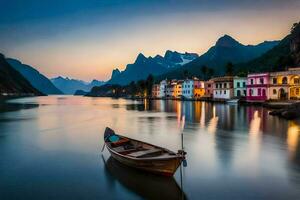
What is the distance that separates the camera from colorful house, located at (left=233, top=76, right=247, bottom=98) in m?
112

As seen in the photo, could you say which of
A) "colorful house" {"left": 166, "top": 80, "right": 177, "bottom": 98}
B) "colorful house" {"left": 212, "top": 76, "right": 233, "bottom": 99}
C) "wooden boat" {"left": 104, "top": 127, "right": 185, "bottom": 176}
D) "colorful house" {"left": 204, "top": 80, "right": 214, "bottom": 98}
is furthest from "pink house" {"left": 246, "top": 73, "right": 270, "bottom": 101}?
"colorful house" {"left": 166, "top": 80, "right": 177, "bottom": 98}

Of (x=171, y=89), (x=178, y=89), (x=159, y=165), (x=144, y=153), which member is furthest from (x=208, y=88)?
(x=159, y=165)

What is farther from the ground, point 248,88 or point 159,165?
point 248,88

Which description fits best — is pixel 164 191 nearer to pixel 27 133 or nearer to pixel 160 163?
pixel 160 163

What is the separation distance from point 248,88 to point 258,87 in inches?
192

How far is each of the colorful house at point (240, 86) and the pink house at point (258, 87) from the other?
1352 cm

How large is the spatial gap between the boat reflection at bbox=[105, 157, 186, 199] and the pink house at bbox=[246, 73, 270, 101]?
80.7m

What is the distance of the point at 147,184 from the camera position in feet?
56.7

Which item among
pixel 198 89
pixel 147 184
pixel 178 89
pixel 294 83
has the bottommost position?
pixel 147 184

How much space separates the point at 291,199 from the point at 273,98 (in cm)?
8008

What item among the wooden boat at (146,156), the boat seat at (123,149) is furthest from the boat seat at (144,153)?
the boat seat at (123,149)

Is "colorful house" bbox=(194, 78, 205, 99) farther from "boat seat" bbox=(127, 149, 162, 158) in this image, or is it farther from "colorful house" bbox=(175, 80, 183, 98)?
"boat seat" bbox=(127, 149, 162, 158)

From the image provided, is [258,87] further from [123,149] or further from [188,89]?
[123,149]

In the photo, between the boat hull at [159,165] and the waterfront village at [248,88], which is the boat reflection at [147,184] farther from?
the waterfront village at [248,88]
